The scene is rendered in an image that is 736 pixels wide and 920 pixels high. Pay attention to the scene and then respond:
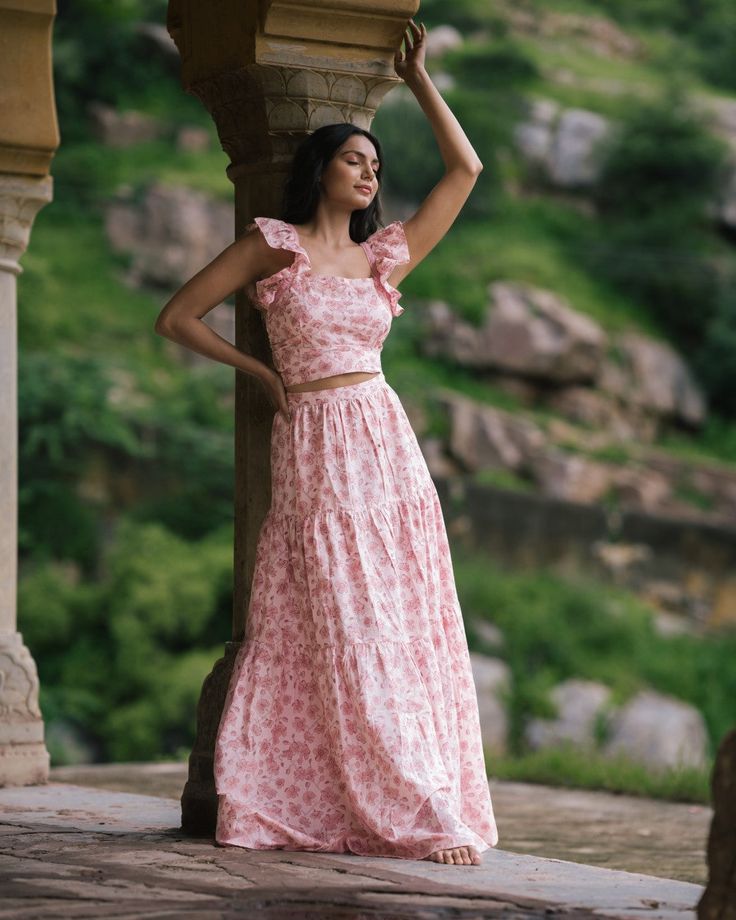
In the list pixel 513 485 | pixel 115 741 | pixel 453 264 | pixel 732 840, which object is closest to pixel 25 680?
pixel 732 840

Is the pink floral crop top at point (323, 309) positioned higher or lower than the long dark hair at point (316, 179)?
lower

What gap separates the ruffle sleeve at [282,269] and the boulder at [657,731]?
11.3 m

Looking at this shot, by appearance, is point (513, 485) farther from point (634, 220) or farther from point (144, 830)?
point (144, 830)

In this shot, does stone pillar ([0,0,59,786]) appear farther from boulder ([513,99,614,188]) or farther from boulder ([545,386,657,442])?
boulder ([513,99,614,188])

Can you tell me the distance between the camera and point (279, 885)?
3.89m

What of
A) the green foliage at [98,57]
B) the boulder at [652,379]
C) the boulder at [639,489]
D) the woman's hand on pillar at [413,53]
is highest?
the green foliage at [98,57]

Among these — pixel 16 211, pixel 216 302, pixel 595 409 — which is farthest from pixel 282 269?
pixel 595 409

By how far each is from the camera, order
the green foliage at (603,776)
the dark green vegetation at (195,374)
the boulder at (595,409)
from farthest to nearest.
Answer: the boulder at (595,409) → the dark green vegetation at (195,374) → the green foliage at (603,776)

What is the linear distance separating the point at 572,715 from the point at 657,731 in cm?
110

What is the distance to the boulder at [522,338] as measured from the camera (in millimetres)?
25062

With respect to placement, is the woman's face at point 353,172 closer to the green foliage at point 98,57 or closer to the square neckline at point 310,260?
the square neckline at point 310,260

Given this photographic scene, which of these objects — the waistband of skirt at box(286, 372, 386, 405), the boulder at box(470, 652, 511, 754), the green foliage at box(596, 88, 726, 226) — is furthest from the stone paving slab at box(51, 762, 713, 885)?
the green foliage at box(596, 88, 726, 226)

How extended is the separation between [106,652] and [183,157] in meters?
11.6

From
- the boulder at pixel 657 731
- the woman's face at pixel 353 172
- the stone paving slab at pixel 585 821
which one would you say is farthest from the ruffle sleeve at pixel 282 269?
the boulder at pixel 657 731
